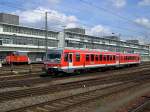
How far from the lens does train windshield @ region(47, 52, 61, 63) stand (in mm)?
27422

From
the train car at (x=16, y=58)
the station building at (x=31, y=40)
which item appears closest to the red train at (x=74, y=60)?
the train car at (x=16, y=58)

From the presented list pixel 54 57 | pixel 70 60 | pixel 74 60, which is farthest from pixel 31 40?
pixel 54 57

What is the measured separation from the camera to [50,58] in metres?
28.2

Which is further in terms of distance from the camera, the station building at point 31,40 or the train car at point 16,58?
the station building at point 31,40

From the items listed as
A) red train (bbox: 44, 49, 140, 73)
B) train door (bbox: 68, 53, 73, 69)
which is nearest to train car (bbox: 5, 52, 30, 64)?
red train (bbox: 44, 49, 140, 73)

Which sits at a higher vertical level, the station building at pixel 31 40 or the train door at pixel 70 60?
the station building at pixel 31 40

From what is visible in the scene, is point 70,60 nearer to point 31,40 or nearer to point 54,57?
point 54,57

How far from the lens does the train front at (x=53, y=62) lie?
89.3ft

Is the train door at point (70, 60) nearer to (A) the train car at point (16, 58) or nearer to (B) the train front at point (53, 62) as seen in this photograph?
(B) the train front at point (53, 62)

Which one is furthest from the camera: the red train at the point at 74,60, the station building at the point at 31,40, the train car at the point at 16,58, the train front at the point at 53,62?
the station building at the point at 31,40

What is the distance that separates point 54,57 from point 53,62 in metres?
0.59

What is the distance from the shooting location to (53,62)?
27.6m

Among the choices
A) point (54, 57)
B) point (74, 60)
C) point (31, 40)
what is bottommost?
point (74, 60)

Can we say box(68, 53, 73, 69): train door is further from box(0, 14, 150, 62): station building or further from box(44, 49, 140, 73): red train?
box(0, 14, 150, 62): station building
